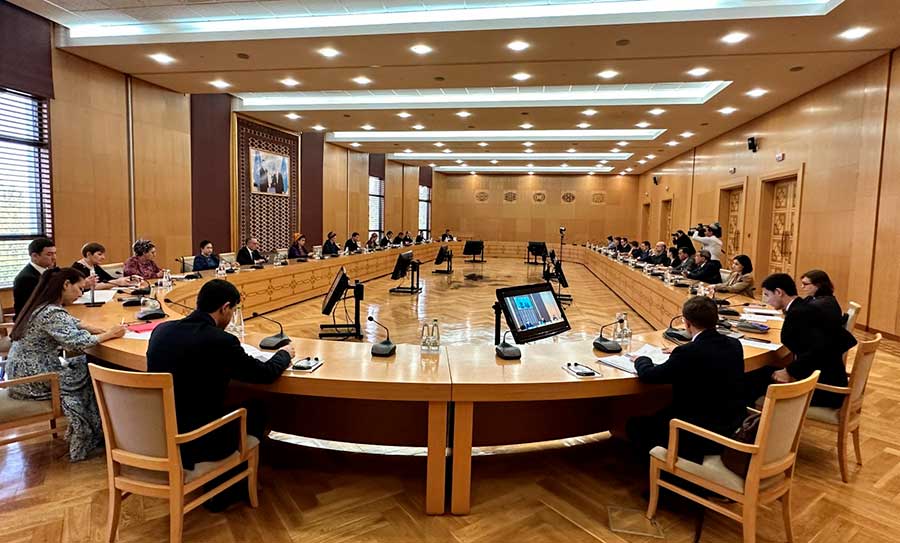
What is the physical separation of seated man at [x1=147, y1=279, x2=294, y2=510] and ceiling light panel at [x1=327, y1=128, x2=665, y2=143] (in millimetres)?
9968

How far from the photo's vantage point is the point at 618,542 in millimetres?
2123

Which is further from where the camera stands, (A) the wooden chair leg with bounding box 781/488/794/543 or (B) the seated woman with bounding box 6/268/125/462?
(B) the seated woman with bounding box 6/268/125/462

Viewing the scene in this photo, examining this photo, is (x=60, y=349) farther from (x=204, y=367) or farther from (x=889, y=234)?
(x=889, y=234)

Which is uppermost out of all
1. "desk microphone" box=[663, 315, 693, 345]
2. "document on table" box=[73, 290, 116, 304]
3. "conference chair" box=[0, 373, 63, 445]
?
"desk microphone" box=[663, 315, 693, 345]

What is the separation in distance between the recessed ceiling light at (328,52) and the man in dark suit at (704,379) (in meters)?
5.29

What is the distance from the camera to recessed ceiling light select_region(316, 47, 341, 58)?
596 cm

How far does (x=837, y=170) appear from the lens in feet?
22.5

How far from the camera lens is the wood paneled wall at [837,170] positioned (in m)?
6.12

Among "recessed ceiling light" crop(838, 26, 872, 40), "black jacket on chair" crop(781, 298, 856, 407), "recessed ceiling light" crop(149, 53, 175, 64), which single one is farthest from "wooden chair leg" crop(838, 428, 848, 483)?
"recessed ceiling light" crop(149, 53, 175, 64)

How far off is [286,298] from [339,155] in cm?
701

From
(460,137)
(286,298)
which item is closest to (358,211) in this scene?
(460,137)

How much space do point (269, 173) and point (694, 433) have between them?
Result: 10153mm

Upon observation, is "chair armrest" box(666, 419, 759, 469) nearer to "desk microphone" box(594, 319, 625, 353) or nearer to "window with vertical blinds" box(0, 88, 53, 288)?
"desk microphone" box(594, 319, 625, 353)

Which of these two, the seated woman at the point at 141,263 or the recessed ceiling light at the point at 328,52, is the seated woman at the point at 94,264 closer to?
the seated woman at the point at 141,263
